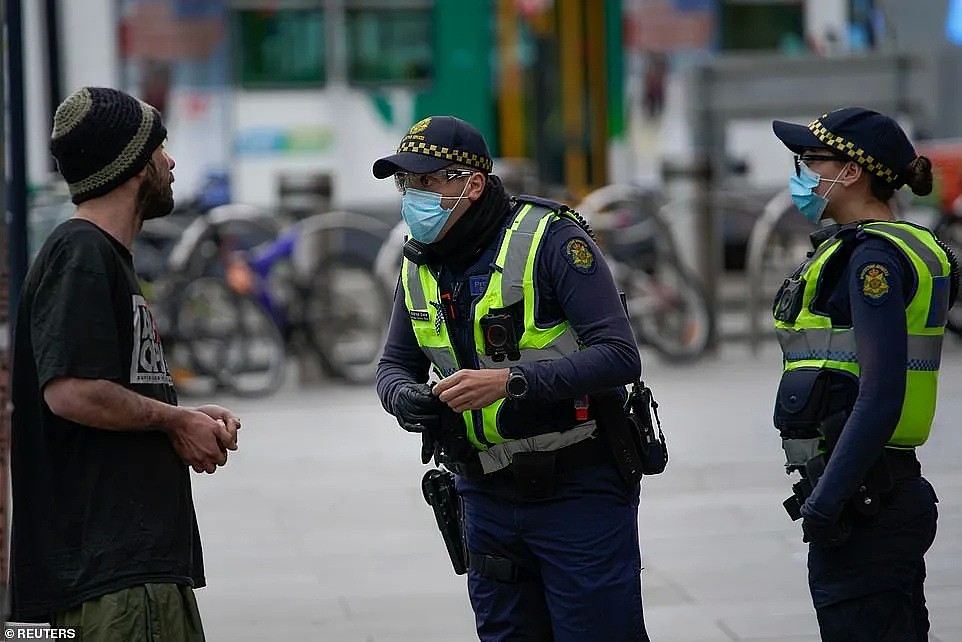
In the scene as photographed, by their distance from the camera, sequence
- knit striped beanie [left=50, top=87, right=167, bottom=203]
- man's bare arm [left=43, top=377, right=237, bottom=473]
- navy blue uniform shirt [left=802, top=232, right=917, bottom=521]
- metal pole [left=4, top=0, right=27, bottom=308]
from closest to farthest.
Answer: man's bare arm [left=43, top=377, right=237, bottom=473]
knit striped beanie [left=50, top=87, right=167, bottom=203]
navy blue uniform shirt [left=802, top=232, right=917, bottom=521]
metal pole [left=4, top=0, right=27, bottom=308]

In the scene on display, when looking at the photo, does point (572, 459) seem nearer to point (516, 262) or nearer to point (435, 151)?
point (516, 262)

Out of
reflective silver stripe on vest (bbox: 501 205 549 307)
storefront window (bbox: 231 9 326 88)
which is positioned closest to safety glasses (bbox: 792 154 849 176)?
reflective silver stripe on vest (bbox: 501 205 549 307)

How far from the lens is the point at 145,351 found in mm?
3328

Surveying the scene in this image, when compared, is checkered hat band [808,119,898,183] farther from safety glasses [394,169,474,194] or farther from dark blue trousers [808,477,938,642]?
safety glasses [394,169,474,194]

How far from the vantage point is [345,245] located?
1173cm

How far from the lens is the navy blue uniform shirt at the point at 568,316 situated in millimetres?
3475

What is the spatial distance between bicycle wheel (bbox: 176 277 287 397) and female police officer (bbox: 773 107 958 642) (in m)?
7.56

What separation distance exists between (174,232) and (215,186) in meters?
5.57

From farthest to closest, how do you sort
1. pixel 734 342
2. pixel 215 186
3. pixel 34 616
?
pixel 215 186 < pixel 734 342 < pixel 34 616

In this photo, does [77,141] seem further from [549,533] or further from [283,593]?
[283,593]

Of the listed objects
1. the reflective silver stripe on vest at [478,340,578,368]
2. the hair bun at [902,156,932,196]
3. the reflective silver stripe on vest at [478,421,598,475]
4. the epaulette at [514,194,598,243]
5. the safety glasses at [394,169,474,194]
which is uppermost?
the safety glasses at [394,169,474,194]

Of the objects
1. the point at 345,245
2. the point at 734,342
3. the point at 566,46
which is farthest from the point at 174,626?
the point at 566,46

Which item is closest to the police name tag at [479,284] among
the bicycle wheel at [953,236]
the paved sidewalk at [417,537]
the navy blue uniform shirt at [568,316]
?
the navy blue uniform shirt at [568,316]

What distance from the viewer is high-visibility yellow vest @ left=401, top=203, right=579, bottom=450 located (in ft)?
11.7
